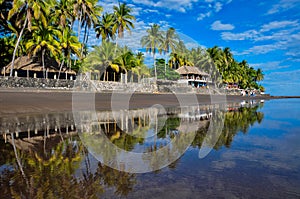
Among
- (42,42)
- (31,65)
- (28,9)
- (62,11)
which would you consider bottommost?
(31,65)

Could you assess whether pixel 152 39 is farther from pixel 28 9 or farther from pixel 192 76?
pixel 28 9

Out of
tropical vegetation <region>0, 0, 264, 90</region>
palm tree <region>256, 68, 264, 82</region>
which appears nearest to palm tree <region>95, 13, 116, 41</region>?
tropical vegetation <region>0, 0, 264, 90</region>

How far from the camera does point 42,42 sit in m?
29.4

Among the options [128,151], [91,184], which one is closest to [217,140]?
[128,151]

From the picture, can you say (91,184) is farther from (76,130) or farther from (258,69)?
(258,69)

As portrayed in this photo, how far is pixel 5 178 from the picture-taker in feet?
9.69

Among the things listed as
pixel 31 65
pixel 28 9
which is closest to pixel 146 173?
pixel 28 9

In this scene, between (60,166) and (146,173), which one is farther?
(60,166)

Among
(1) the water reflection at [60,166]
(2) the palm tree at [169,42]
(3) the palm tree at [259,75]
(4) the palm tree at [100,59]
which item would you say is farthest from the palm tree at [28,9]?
(3) the palm tree at [259,75]

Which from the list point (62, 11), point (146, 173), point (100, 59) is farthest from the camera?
point (100, 59)

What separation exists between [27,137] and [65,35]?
30793 mm

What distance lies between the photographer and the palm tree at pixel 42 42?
97.3ft

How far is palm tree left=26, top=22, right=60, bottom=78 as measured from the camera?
29.7m

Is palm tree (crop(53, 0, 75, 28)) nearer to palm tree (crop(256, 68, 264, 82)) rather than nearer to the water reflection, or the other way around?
the water reflection
